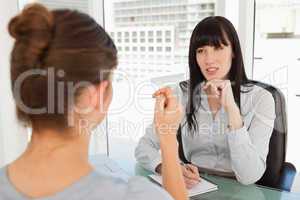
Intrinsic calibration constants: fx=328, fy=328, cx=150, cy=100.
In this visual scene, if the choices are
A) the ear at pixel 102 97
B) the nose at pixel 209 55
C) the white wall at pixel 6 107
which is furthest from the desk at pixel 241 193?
the white wall at pixel 6 107

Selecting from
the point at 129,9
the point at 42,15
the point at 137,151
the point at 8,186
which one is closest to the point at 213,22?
the point at 137,151

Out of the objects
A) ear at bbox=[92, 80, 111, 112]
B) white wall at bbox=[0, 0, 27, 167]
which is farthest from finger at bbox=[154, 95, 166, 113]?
white wall at bbox=[0, 0, 27, 167]

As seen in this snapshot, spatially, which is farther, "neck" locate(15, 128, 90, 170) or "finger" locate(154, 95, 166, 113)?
"finger" locate(154, 95, 166, 113)

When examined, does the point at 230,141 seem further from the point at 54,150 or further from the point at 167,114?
the point at 54,150

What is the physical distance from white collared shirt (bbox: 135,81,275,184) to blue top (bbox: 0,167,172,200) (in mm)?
749

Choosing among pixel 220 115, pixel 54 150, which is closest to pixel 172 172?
pixel 54 150

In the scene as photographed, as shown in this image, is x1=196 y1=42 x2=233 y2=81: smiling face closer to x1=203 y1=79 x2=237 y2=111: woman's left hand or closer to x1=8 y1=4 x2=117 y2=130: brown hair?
x1=203 y1=79 x2=237 y2=111: woman's left hand

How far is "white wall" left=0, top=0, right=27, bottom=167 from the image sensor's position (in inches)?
76.8

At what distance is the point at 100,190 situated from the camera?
68 centimetres

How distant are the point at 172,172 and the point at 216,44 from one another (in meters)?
0.88

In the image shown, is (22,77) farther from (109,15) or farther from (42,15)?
(109,15)

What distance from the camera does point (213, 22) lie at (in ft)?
5.15

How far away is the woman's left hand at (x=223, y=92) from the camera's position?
4.83ft

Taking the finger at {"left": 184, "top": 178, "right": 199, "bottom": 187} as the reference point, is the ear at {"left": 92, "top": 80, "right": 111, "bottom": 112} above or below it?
above
